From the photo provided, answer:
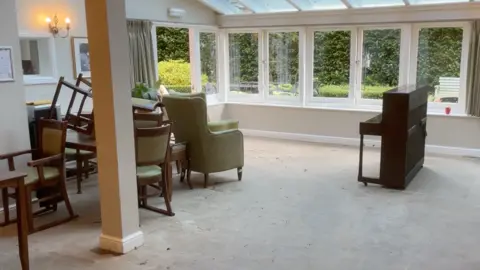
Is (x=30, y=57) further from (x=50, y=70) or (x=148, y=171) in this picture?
(x=148, y=171)

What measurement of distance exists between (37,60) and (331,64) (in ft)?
14.8

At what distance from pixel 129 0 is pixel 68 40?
1250 millimetres

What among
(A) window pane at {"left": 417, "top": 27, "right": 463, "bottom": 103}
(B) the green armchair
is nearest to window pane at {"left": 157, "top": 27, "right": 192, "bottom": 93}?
(B) the green armchair

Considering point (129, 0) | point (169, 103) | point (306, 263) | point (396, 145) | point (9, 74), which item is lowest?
point (306, 263)

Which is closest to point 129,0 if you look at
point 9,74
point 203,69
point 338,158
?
point 203,69

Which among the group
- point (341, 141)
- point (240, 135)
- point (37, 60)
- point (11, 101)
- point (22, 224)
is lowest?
point (341, 141)

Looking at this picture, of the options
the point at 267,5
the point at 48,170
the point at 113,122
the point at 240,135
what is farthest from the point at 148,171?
the point at 267,5

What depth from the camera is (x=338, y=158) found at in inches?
259

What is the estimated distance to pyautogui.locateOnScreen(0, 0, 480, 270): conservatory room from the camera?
3.49 m

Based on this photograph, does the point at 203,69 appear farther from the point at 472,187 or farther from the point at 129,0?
the point at 472,187

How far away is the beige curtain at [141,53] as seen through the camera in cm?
679

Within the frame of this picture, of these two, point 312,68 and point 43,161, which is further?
point 312,68

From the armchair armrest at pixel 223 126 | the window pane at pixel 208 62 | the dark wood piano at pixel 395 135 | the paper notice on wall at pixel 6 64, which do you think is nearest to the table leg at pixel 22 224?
the paper notice on wall at pixel 6 64

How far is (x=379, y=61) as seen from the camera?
734cm
